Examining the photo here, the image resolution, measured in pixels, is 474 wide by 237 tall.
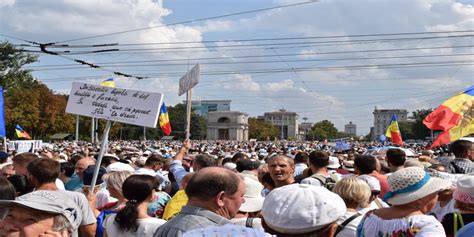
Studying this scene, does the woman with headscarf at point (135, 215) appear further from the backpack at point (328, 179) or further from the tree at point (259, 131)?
the tree at point (259, 131)

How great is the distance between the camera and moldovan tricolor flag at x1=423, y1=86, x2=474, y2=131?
11.8 meters

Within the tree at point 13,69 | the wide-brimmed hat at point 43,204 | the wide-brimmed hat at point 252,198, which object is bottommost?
the wide-brimmed hat at point 252,198

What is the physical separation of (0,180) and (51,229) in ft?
5.78

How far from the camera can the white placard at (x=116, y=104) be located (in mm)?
7242

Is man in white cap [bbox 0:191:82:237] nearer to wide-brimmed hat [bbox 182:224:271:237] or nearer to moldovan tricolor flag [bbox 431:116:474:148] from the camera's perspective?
wide-brimmed hat [bbox 182:224:271:237]

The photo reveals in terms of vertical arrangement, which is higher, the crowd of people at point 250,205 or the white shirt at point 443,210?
the crowd of people at point 250,205

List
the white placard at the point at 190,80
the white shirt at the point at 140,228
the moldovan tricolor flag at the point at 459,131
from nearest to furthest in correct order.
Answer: the white shirt at the point at 140,228 → the moldovan tricolor flag at the point at 459,131 → the white placard at the point at 190,80

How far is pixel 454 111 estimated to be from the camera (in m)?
11.9

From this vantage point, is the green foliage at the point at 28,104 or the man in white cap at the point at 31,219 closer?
the man in white cap at the point at 31,219

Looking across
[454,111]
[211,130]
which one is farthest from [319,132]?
[454,111]

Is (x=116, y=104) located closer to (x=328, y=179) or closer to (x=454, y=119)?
(x=328, y=179)

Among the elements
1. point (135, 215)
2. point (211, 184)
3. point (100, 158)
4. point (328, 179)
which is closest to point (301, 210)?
point (211, 184)

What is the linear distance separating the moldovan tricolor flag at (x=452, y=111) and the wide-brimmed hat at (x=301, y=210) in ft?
31.7

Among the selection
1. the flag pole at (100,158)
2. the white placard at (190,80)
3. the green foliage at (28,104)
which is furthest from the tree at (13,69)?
the flag pole at (100,158)
